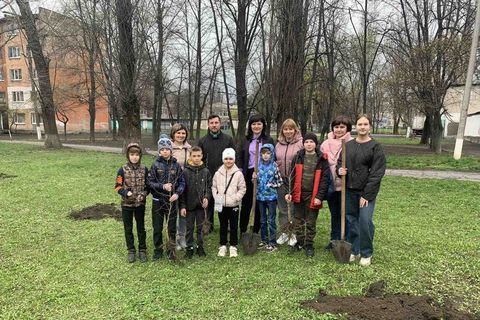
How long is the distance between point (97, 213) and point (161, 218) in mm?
2842

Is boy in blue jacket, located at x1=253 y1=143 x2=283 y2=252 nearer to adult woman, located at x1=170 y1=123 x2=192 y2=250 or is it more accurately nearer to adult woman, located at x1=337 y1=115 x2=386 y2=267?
adult woman, located at x1=337 y1=115 x2=386 y2=267

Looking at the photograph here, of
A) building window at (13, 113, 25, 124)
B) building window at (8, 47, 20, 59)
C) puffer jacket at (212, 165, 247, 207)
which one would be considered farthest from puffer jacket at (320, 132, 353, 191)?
building window at (8, 47, 20, 59)

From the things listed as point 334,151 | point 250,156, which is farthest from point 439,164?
point 250,156

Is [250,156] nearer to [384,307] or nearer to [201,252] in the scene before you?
[201,252]

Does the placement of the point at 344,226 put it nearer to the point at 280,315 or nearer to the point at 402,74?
the point at 280,315

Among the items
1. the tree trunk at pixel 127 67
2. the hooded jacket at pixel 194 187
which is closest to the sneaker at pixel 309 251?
the hooded jacket at pixel 194 187

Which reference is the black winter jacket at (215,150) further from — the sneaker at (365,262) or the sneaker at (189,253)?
the sneaker at (365,262)

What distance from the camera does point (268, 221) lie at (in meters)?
5.32

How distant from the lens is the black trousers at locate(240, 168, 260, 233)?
535 cm

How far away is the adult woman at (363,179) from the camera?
4375 millimetres

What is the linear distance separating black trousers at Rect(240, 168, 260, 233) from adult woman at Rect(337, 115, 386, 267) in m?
1.30

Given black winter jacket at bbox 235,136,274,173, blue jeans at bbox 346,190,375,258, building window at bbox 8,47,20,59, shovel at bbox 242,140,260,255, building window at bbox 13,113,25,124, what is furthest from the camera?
building window at bbox 13,113,25,124

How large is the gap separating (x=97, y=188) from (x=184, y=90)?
92.4ft

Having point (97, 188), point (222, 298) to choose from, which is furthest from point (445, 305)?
Result: point (97, 188)
